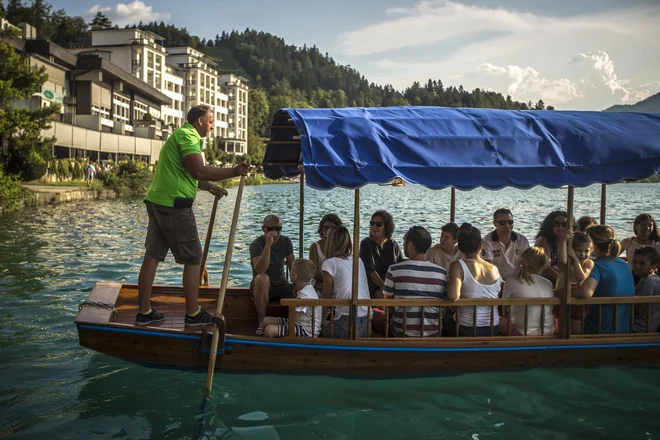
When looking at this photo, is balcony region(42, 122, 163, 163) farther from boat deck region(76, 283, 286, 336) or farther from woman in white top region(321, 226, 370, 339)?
woman in white top region(321, 226, 370, 339)

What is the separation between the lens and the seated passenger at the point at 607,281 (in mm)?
6914

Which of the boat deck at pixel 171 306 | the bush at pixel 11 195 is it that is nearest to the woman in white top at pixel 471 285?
the boat deck at pixel 171 306

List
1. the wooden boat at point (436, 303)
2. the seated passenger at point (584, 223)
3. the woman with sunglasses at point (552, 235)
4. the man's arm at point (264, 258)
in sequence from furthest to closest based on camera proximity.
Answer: the seated passenger at point (584, 223) < the woman with sunglasses at point (552, 235) < the man's arm at point (264, 258) < the wooden boat at point (436, 303)

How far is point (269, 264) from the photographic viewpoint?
8.21 meters

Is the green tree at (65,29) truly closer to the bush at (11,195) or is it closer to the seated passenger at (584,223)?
the bush at (11,195)

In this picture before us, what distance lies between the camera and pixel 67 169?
40.2 m

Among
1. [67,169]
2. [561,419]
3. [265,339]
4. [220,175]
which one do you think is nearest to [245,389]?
[265,339]

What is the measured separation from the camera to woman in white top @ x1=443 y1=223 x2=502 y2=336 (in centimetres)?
655

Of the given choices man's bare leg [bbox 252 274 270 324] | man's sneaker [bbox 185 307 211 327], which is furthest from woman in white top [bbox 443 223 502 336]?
man's sneaker [bbox 185 307 211 327]

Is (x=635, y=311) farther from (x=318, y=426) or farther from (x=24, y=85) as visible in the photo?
(x=24, y=85)

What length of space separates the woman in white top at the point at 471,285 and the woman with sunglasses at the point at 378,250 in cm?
130

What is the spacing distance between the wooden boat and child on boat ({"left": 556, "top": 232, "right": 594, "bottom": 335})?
0.18 meters

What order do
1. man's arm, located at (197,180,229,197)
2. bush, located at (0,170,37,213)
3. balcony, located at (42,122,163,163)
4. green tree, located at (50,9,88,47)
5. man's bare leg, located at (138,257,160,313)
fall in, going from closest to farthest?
man's bare leg, located at (138,257,160,313)
man's arm, located at (197,180,229,197)
bush, located at (0,170,37,213)
balcony, located at (42,122,163,163)
green tree, located at (50,9,88,47)

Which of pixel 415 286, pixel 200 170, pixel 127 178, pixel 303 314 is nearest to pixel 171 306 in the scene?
pixel 303 314
